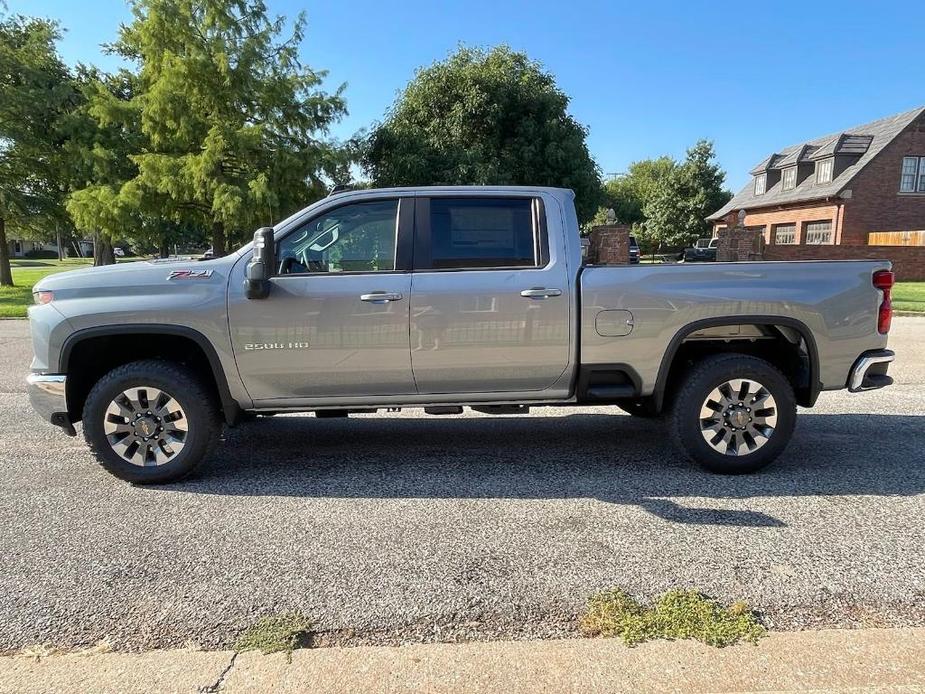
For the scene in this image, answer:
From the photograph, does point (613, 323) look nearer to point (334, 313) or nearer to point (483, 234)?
point (483, 234)

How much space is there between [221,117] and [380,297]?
51.8 feet

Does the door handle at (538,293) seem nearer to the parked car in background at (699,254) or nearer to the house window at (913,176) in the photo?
the parked car in background at (699,254)

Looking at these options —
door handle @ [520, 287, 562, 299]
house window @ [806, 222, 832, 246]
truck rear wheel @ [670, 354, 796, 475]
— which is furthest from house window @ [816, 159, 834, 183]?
door handle @ [520, 287, 562, 299]

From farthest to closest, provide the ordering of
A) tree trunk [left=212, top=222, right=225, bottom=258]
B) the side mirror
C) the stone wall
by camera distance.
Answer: tree trunk [left=212, top=222, right=225, bottom=258]
the stone wall
the side mirror

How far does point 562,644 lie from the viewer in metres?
2.36

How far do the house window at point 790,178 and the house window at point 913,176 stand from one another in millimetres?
5437

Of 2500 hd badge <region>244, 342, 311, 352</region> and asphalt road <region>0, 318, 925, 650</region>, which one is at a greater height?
2500 hd badge <region>244, 342, 311, 352</region>

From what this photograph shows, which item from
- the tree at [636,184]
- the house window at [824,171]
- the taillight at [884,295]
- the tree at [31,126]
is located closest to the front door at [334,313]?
the taillight at [884,295]

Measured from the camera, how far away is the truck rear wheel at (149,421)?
3.90 m

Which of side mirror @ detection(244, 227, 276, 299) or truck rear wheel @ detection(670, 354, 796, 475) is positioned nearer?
side mirror @ detection(244, 227, 276, 299)

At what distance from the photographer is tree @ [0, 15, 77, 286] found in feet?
65.9

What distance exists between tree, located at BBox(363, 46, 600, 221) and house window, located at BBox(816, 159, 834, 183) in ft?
53.1

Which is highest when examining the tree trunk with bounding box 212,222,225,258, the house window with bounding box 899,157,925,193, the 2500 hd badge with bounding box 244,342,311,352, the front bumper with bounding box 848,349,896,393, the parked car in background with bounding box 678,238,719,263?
the house window with bounding box 899,157,925,193

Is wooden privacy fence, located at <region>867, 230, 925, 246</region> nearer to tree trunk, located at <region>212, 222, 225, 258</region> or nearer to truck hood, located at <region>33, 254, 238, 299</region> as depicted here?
tree trunk, located at <region>212, 222, 225, 258</region>
